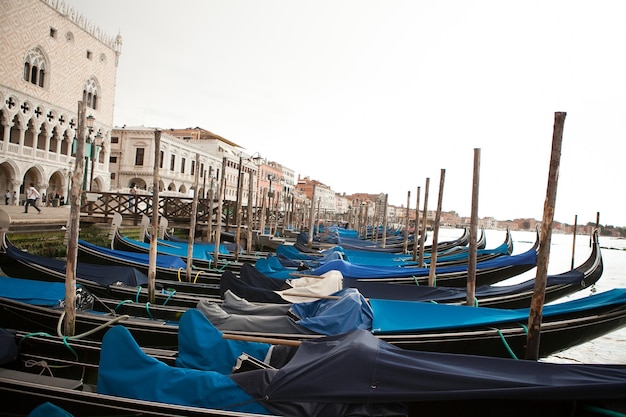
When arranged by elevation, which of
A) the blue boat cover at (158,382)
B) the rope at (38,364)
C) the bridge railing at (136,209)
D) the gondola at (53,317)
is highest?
the bridge railing at (136,209)

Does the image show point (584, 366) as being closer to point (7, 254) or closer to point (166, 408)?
point (166, 408)

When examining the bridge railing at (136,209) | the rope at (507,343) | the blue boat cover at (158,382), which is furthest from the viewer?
the bridge railing at (136,209)

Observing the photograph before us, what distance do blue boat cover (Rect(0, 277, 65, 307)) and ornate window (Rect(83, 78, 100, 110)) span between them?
1814 cm

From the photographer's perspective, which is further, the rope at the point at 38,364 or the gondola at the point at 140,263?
the gondola at the point at 140,263

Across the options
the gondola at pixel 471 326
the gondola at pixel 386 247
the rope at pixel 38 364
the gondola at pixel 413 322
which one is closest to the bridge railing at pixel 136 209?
the gondola at pixel 386 247

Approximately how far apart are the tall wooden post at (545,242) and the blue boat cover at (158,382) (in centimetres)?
186

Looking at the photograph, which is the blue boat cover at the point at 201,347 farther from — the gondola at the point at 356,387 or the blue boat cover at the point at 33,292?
the blue boat cover at the point at 33,292

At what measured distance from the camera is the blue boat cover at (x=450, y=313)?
11.5 feet

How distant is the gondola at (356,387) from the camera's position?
6.86ft

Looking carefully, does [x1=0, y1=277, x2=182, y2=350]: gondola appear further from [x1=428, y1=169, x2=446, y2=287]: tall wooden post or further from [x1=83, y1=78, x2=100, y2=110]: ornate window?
[x1=83, y1=78, x2=100, y2=110]: ornate window

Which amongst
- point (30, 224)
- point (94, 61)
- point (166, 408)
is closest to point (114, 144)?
point (94, 61)

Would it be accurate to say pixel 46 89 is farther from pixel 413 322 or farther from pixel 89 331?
pixel 413 322

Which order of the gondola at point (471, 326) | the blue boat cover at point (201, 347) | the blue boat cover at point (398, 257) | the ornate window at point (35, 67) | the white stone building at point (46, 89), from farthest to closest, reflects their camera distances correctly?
the ornate window at point (35, 67) < the white stone building at point (46, 89) < the blue boat cover at point (398, 257) < the gondola at point (471, 326) < the blue boat cover at point (201, 347)

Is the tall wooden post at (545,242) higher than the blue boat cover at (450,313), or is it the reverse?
the tall wooden post at (545,242)
